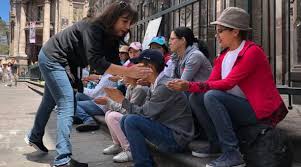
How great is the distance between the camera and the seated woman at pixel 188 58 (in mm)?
4043

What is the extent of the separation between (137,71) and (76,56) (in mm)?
836

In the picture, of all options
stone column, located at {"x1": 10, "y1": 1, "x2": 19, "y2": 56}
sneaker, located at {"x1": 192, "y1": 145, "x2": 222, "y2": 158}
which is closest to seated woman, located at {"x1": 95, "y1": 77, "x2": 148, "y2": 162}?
sneaker, located at {"x1": 192, "y1": 145, "x2": 222, "y2": 158}

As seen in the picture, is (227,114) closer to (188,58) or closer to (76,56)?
(188,58)

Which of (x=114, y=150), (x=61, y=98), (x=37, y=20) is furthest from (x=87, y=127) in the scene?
(x=37, y=20)

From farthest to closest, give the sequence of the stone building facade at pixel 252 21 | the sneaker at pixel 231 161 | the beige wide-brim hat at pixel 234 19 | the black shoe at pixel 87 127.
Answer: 1. the black shoe at pixel 87 127
2. the stone building facade at pixel 252 21
3. the beige wide-brim hat at pixel 234 19
4. the sneaker at pixel 231 161

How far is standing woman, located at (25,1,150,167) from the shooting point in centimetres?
372

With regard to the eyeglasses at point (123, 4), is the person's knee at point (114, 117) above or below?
below

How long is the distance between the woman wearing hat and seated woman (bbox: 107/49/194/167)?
1.25 ft

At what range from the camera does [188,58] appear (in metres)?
4.10

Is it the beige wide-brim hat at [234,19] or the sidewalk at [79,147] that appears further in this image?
the sidewalk at [79,147]

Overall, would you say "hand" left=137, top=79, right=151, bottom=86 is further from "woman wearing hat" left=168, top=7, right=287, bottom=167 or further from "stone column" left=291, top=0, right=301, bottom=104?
"stone column" left=291, top=0, right=301, bottom=104

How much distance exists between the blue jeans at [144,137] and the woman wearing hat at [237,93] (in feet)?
1.62

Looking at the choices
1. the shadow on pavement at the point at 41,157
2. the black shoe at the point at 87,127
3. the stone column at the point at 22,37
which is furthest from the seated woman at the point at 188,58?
the stone column at the point at 22,37

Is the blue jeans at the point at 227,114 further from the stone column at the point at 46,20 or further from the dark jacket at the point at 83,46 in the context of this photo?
the stone column at the point at 46,20
